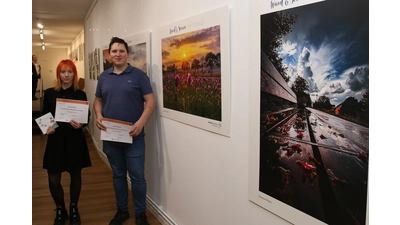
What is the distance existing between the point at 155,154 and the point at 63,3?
5473 mm

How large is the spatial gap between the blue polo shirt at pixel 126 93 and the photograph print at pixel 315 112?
5.62 ft

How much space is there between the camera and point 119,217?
3.69m

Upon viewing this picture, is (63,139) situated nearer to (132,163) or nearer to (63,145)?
(63,145)

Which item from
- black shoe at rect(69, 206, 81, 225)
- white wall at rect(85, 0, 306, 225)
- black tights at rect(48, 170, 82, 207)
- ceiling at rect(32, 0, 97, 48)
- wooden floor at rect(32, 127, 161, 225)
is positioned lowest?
wooden floor at rect(32, 127, 161, 225)

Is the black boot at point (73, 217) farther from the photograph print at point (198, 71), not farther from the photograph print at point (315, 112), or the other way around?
the photograph print at point (315, 112)

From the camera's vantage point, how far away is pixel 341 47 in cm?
142

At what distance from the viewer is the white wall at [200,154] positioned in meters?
2.17

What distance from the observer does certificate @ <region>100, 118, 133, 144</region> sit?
334 centimetres

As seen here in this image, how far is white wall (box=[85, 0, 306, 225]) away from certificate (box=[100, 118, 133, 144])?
360 mm

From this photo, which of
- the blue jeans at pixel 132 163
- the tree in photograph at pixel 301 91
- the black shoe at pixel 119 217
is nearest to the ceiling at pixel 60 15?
the blue jeans at pixel 132 163

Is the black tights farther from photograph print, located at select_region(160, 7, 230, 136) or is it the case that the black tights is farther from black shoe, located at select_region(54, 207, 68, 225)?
photograph print, located at select_region(160, 7, 230, 136)

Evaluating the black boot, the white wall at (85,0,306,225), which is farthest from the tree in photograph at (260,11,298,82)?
the black boot
